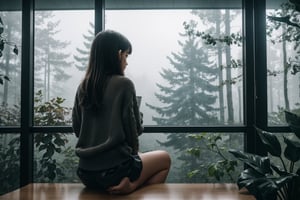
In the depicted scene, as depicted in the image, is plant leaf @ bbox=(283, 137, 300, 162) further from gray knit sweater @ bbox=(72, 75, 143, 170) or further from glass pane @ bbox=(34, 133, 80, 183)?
glass pane @ bbox=(34, 133, 80, 183)

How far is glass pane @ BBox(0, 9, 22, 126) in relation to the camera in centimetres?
329

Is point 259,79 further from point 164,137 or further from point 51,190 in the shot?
point 51,190

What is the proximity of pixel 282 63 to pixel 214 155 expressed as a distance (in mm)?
1059

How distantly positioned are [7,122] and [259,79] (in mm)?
2385

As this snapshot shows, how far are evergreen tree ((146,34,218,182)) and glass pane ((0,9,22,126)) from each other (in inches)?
52.7

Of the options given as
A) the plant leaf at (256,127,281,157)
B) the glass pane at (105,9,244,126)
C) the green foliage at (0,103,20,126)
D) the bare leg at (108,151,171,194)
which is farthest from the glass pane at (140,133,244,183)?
the green foliage at (0,103,20,126)

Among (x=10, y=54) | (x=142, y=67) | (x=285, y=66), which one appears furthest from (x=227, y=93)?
(x=10, y=54)

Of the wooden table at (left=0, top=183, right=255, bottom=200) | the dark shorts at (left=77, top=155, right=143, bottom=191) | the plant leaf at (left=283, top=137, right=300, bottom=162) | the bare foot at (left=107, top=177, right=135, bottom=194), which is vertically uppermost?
the plant leaf at (left=283, top=137, right=300, bottom=162)

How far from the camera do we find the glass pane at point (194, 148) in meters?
3.24

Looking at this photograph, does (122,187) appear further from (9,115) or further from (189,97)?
(9,115)

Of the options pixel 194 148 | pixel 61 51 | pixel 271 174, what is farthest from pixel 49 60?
pixel 271 174

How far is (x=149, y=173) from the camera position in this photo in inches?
99.5

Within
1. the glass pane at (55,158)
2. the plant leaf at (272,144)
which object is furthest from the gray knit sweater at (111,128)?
the glass pane at (55,158)

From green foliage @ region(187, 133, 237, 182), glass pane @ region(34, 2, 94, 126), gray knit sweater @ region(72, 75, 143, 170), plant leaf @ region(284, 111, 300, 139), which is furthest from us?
glass pane @ region(34, 2, 94, 126)
